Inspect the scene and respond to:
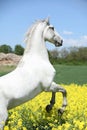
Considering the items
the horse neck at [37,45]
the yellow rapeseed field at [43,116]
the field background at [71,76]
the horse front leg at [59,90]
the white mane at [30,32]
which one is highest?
the white mane at [30,32]

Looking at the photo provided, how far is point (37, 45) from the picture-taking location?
594cm

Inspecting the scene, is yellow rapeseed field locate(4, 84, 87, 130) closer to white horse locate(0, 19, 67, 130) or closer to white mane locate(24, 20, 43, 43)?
white horse locate(0, 19, 67, 130)

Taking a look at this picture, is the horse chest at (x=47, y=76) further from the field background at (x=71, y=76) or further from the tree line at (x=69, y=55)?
the tree line at (x=69, y=55)

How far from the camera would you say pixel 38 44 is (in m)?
5.95

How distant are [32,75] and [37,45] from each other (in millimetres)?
504

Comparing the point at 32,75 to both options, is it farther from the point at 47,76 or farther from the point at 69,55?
the point at 69,55

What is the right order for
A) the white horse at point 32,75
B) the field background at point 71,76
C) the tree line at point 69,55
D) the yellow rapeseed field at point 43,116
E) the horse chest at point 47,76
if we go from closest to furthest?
1. the white horse at point 32,75
2. the horse chest at point 47,76
3. the yellow rapeseed field at point 43,116
4. the field background at point 71,76
5. the tree line at point 69,55

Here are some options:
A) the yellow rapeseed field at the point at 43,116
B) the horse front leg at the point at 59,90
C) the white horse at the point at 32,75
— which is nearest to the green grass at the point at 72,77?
the yellow rapeseed field at the point at 43,116

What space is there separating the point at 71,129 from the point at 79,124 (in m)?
0.27

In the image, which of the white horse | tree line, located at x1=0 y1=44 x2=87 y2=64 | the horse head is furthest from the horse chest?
tree line, located at x1=0 y1=44 x2=87 y2=64

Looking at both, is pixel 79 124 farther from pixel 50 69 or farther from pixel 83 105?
pixel 83 105

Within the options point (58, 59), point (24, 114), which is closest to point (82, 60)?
point (58, 59)

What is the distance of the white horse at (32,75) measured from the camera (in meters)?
5.45

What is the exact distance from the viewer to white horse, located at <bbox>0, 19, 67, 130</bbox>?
17.9 feet
